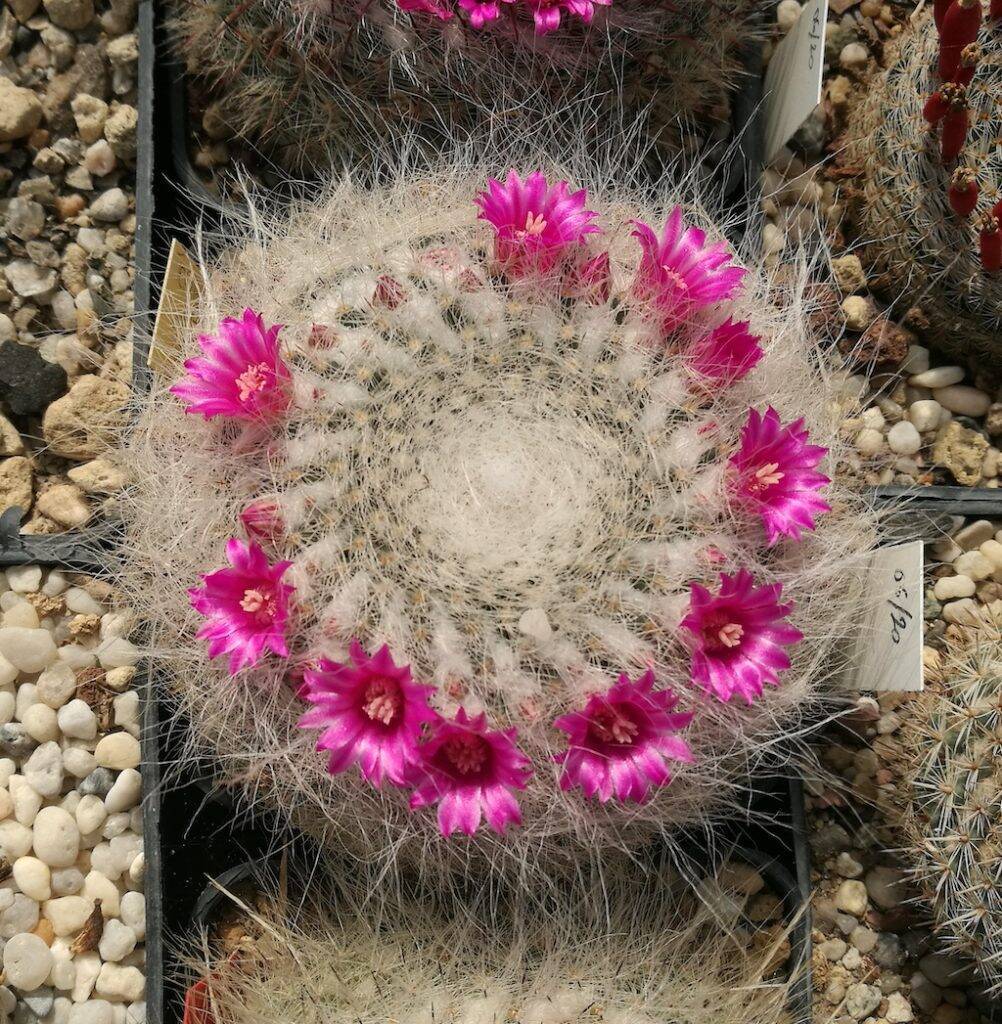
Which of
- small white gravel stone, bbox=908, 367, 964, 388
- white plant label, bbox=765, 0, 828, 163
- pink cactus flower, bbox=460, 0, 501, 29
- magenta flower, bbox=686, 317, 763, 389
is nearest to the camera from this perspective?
magenta flower, bbox=686, 317, 763, 389

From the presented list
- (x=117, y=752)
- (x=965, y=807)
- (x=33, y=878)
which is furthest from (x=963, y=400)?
(x=33, y=878)

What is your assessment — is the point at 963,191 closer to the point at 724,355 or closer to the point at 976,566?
the point at 724,355

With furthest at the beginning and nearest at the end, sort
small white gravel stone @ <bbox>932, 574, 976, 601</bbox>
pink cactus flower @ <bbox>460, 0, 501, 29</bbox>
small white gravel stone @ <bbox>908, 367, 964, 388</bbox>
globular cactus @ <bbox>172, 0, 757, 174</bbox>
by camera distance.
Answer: small white gravel stone @ <bbox>908, 367, 964, 388</bbox> < small white gravel stone @ <bbox>932, 574, 976, 601</bbox> < globular cactus @ <bbox>172, 0, 757, 174</bbox> < pink cactus flower @ <bbox>460, 0, 501, 29</bbox>

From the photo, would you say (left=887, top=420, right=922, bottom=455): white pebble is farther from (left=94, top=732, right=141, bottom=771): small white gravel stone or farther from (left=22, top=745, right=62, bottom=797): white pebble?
(left=22, top=745, right=62, bottom=797): white pebble

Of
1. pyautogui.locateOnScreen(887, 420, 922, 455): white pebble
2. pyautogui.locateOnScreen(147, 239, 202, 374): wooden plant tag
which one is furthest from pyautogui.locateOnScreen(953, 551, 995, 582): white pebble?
pyautogui.locateOnScreen(147, 239, 202, 374): wooden plant tag

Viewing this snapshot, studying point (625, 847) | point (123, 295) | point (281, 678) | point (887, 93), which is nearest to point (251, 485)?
point (281, 678)
